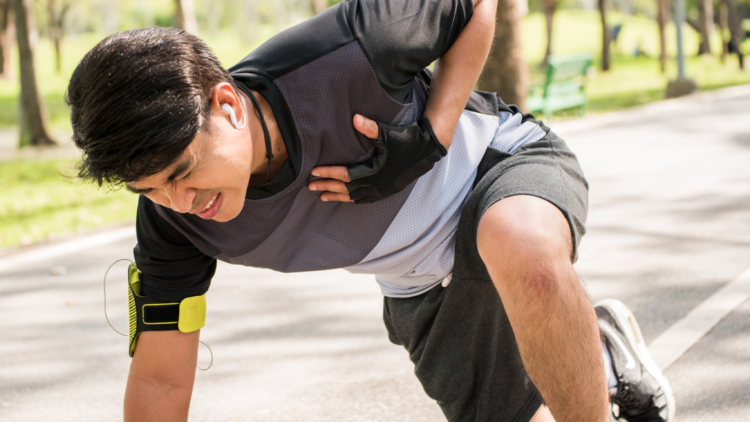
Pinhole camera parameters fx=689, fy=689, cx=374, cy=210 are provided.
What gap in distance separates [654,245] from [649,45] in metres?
42.1

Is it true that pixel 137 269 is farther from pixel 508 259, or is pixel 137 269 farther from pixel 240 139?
pixel 508 259

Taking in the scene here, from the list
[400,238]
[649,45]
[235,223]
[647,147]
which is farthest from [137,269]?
[649,45]

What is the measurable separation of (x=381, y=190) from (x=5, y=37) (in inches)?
1126

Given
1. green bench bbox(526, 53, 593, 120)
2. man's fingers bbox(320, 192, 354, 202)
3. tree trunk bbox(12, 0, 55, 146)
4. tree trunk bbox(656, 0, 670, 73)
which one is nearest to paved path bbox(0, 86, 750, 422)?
man's fingers bbox(320, 192, 354, 202)

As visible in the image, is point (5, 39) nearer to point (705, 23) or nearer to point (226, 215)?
point (705, 23)

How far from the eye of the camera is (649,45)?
42125 millimetres

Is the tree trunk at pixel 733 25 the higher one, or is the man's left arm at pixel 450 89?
the man's left arm at pixel 450 89

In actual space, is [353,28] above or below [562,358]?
above

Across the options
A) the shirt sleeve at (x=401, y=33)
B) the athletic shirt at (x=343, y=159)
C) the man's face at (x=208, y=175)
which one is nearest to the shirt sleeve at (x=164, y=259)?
the athletic shirt at (x=343, y=159)

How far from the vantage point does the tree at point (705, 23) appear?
22.2 metres

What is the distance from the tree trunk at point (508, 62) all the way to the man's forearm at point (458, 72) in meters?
6.32

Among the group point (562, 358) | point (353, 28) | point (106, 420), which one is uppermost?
point (353, 28)

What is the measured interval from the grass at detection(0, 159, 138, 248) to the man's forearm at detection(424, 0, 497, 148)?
354 cm

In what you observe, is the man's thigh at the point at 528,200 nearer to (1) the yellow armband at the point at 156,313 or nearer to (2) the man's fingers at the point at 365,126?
(2) the man's fingers at the point at 365,126
